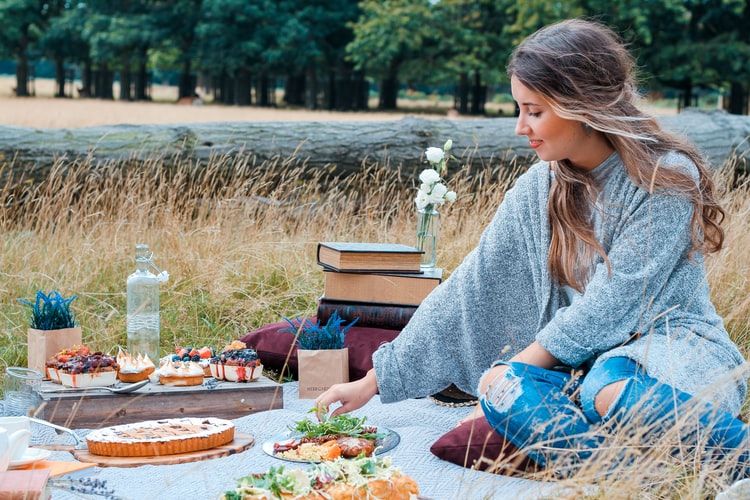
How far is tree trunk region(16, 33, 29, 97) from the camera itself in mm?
49219

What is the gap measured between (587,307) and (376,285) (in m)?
1.46

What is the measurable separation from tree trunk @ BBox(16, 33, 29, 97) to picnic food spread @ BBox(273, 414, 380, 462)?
1929 inches

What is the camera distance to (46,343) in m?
3.87

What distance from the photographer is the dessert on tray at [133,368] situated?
3.71 m

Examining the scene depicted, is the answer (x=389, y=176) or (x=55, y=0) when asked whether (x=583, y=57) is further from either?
(x=55, y=0)

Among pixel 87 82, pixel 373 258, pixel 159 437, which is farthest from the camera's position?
pixel 87 82

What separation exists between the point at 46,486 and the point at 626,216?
6.04 feet

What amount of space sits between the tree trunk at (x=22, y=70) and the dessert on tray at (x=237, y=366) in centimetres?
4835

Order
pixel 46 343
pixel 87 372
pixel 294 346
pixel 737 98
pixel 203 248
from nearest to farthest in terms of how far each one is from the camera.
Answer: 1. pixel 87 372
2. pixel 46 343
3. pixel 294 346
4. pixel 203 248
5. pixel 737 98

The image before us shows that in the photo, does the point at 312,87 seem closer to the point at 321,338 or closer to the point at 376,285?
the point at 376,285

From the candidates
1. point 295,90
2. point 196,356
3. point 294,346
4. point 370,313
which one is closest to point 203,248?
point 294,346

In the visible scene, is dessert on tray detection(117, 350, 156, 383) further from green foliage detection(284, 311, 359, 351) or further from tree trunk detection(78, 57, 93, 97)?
tree trunk detection(78, 57, 93, 97)

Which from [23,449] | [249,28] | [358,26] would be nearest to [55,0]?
[249,28]

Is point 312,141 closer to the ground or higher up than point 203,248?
higher up
